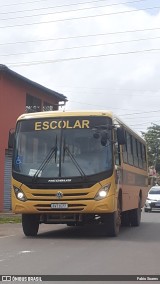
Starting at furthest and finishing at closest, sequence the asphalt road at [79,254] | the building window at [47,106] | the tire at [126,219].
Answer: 1. the building window at [47,106]
2. the tire at [126,219]
3. the asphalt road at [79,254]

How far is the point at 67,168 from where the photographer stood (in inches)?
546

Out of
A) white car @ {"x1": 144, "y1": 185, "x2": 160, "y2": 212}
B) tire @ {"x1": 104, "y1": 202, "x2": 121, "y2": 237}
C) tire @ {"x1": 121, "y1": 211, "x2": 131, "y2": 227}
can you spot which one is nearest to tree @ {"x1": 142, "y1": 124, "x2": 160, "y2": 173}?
white car @ {"x1": 144, "y1": 185, "x2": 160, "y2": 212}

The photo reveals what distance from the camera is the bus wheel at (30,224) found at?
14.7 metres

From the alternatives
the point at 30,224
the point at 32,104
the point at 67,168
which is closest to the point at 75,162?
the point at 67,168

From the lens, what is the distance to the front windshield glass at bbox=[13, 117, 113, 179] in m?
13.9

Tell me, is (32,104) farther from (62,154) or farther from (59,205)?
(59,205)

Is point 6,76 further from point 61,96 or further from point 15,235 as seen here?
point 15,235

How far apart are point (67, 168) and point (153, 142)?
6850 centimetres

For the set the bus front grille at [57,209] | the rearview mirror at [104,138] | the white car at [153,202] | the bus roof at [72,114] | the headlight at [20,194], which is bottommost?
the white car at [153,202]

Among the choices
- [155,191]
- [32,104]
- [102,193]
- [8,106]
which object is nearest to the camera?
[102,193]

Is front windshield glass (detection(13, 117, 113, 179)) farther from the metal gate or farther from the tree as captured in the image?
the tree

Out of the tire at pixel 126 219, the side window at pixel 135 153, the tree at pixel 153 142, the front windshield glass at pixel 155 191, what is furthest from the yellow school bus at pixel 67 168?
the tree at pixel 153 142

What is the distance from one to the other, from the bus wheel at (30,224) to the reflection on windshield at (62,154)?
140 cm

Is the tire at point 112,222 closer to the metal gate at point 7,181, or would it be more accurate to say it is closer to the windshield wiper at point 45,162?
the windshield wiper at point 45,162
